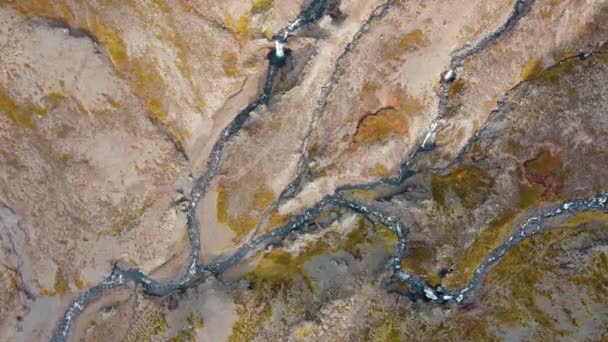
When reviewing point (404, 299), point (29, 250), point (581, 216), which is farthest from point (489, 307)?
point (29, 250)

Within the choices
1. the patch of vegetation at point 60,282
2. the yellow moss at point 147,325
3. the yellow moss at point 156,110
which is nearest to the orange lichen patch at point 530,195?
the yellow moss at point 147,325

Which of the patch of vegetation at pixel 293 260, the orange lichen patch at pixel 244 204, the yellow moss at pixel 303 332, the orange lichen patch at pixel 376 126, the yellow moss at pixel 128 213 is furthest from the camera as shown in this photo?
the yellow moss at pixel 128 213

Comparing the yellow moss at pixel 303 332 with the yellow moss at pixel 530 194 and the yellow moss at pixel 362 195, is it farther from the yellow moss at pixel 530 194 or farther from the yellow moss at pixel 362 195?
the yellow moss at pixel 530 194

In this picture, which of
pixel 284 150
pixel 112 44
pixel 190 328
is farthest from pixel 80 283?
pixel 284 150

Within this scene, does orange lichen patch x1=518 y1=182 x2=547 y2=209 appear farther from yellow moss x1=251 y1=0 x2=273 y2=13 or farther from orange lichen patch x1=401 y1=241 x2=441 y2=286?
yellow moss x1=251 y1=0 x2=273 y2=13

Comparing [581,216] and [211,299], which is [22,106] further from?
[581,216]

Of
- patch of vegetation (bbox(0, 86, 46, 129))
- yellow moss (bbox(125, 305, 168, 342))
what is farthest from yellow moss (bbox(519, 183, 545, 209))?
patch of vegetation (bbox(0, 86, 46, 129))

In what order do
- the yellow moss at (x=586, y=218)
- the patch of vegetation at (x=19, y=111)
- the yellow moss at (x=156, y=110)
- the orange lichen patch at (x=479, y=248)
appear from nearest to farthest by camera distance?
the orange lichen patch at (x=479, y=248) → the yellow moss at (x=586, y=218) → the patch of vegetation at (x=19, y=111) → the yellow moss at (x=156, y=110)
